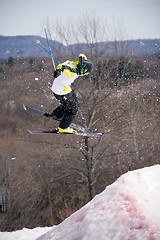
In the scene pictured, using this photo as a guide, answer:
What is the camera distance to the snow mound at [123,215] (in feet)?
6.43

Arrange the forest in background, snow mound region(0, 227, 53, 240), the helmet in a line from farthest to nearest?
the forest in background < snow mound region(0, 227, 53, 240) < the helmet

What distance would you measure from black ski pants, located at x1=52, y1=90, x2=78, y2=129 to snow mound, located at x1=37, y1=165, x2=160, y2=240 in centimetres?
214

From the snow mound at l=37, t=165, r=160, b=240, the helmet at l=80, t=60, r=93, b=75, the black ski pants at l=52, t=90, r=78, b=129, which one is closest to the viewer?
the snow mound at l=37, t=165, r=160, b=240

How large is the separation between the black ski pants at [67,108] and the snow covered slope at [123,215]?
2.13m

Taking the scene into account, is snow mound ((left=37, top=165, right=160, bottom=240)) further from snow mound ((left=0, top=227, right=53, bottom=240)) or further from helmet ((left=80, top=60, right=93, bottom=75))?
snow mound ((left=0, top=227, right=53, bottom=240))

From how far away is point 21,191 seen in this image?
47.2 feet

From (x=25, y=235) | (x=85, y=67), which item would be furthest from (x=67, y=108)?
(x=25, y=235)

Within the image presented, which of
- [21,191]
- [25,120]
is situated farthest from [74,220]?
[21,191]

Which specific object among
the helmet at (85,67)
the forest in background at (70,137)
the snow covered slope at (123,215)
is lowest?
the forest in background at (70,137)

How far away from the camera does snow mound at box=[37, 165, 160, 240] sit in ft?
6.43

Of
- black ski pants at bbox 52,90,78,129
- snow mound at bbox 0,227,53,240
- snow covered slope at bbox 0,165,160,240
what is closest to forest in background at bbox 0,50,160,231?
snow mound at bbox 0,227,53,240

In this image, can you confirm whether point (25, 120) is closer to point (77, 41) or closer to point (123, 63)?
point (77, 41)

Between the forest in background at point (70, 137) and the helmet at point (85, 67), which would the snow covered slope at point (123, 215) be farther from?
the forest in background at point (70, 137)

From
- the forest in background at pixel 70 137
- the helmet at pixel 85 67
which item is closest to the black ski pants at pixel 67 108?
the helmet at pixel 85 67
